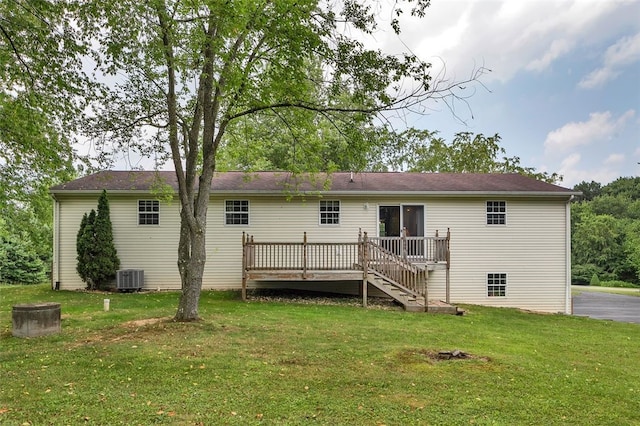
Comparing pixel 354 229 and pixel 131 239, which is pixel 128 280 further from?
pixel 354 229

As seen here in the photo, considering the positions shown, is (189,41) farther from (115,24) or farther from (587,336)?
(587,336)

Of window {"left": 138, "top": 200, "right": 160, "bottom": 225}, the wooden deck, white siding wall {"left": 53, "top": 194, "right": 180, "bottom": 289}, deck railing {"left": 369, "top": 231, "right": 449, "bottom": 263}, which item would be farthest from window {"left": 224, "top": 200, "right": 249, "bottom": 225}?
deck railing {"left": 369, "top": 231, "right": 449, "bottom": 263}

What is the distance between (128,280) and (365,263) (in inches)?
292

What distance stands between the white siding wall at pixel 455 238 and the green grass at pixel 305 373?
171 inches

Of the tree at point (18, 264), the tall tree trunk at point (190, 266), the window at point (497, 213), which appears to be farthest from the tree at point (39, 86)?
the tree at point (18, 264)

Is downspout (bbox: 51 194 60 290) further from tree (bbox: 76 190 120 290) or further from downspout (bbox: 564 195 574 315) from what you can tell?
downspout (bbox: 564 195 574 315)

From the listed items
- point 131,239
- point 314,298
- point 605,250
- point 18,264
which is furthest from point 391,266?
point 605,250

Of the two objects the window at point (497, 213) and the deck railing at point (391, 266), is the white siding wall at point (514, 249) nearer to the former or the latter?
the window at point (497, 213)

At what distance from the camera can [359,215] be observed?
41.7 ft

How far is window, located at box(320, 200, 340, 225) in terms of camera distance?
41.9 feet

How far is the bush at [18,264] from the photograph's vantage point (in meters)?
22.0

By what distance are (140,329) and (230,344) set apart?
1.95 meters

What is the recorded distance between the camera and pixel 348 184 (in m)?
13.2

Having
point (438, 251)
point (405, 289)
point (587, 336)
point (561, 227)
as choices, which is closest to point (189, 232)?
point (405, 289)
